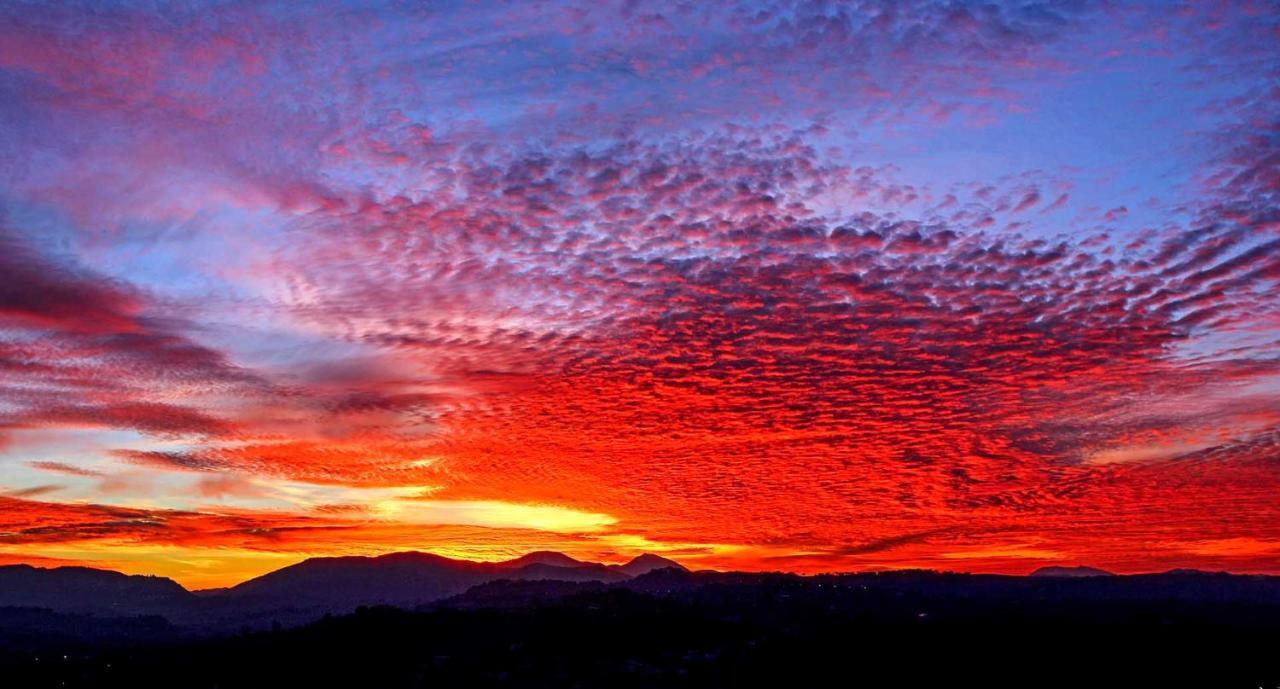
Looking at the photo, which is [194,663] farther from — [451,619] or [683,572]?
[683,572]

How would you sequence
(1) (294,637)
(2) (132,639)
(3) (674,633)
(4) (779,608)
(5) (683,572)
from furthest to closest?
1. (5) (683,572)
2. (2) (132,639)
3. (4) (779,608)
4. (1) (294,637)
5. (3) (674,633)

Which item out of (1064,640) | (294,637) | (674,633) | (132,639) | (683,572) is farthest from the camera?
(683,572)

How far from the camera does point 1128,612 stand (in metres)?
102

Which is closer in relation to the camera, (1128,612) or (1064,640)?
(1064,640)

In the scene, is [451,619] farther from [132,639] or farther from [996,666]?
[132,639]

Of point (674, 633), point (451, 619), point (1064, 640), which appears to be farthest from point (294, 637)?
point (1064, 640)

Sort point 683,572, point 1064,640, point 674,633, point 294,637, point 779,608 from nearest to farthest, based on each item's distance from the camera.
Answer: point 1064,640 < point 674,633 < point 294,637 < point 779,608 < point 683,572

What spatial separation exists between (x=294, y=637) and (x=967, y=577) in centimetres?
10707

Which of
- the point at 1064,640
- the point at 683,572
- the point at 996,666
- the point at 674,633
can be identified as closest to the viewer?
the point at 996,666

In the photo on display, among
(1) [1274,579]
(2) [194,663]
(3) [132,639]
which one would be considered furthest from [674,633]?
(1) [1274,579]

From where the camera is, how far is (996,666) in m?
75.5

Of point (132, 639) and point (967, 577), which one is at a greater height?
point (967, 577)

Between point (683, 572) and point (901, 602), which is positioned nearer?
point (901, 602)

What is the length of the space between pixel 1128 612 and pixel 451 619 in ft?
259
